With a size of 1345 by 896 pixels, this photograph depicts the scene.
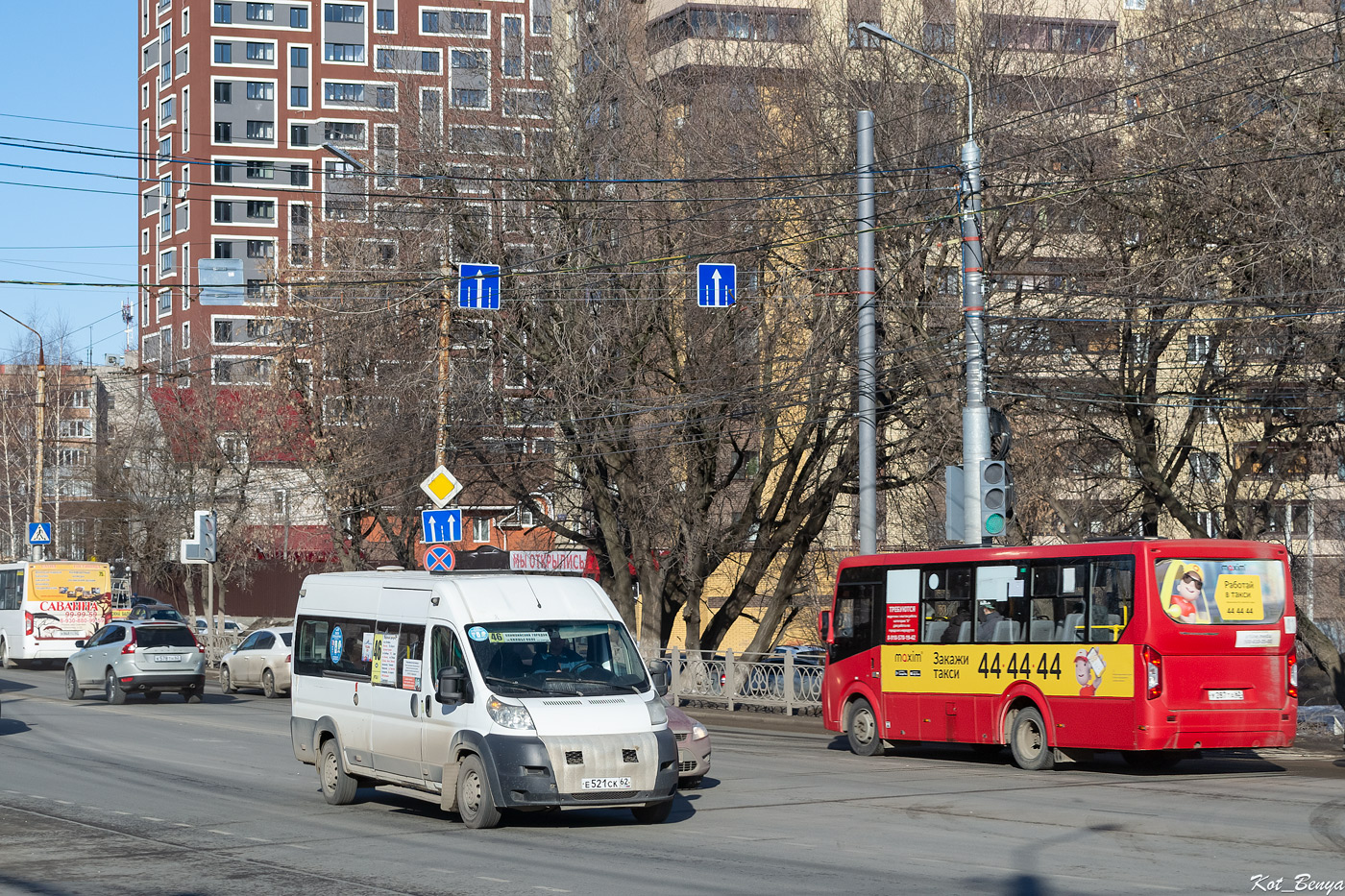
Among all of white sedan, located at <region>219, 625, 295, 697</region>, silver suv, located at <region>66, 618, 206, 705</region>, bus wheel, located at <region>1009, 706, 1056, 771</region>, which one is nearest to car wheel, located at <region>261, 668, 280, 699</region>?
white sedan, located at <region>219, 625, 295, 697</region>

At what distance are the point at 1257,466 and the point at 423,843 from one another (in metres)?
20.7

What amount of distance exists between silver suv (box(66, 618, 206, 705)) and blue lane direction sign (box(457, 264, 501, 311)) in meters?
9.44

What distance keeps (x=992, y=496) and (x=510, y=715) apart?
10.7m

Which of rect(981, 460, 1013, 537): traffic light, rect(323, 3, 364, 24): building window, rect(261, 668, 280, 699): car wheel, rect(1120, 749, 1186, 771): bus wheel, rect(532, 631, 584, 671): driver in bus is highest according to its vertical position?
rect(323, 3, 364, 24): building window

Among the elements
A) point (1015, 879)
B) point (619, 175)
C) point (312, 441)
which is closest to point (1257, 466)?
point (619, 175)

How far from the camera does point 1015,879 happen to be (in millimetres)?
10422

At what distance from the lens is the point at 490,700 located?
42.9 feet

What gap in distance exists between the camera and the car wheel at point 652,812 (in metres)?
13.7

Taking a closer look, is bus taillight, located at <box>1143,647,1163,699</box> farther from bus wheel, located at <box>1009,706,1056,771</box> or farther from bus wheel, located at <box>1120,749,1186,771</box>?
bus wheel, located at <box>1120,749,1186,771</box>

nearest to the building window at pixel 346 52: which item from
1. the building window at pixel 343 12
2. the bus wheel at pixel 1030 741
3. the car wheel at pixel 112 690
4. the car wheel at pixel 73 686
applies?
the building window at pixel 343 12

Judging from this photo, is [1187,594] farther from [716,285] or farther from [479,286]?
[479,286]

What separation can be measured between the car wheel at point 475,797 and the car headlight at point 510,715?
1.49 ft

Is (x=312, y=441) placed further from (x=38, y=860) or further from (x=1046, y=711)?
(x=38, y=860)

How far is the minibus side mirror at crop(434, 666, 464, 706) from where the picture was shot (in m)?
13.2
